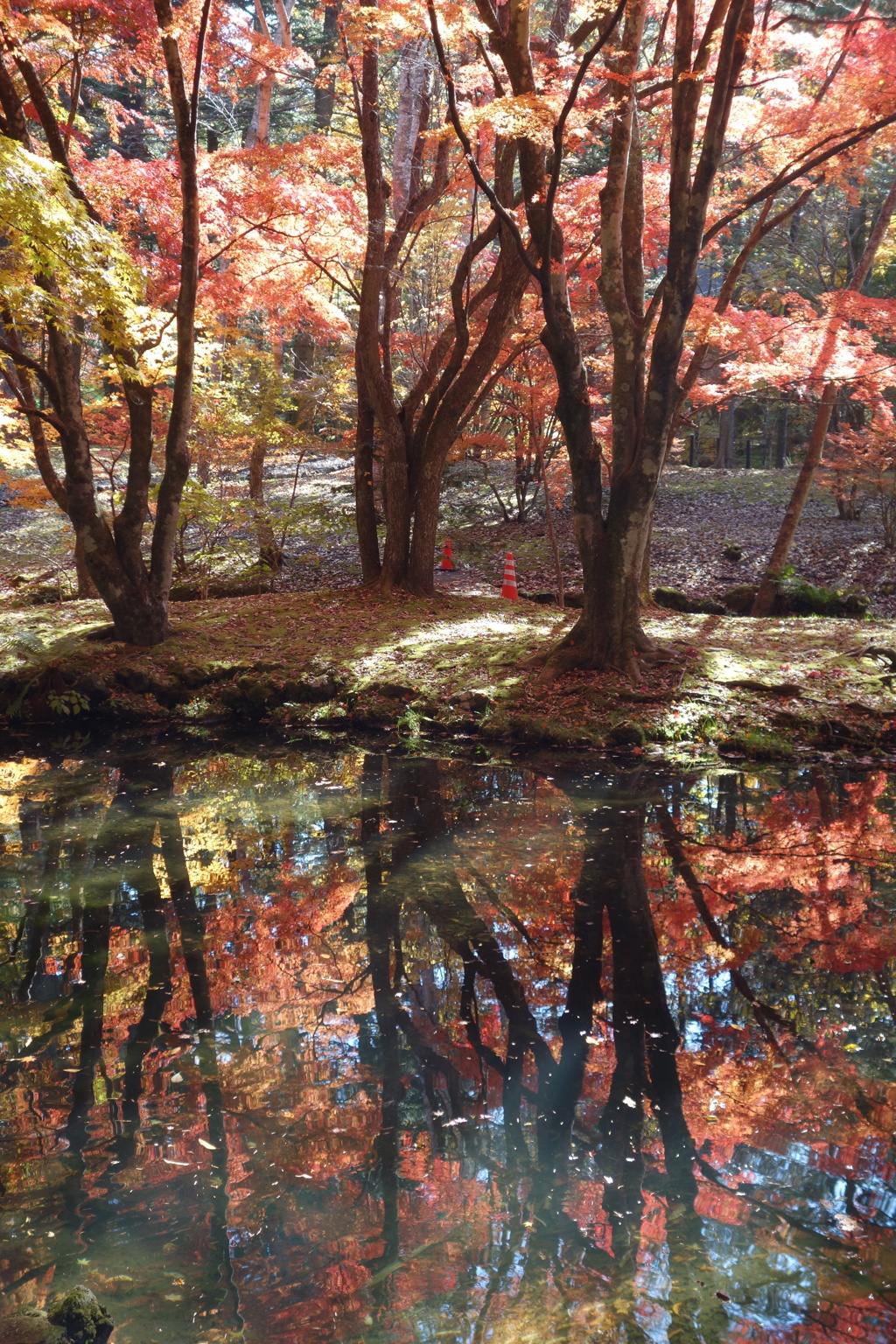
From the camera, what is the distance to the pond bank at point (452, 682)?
7719mm

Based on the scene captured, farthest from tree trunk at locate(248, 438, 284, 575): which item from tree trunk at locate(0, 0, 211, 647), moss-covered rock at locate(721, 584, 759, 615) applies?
moss-covered rock at locate(721, 584, 759, 615)

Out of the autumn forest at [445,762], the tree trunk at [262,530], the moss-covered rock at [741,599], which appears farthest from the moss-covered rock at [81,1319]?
the tree trunk at [262,530]

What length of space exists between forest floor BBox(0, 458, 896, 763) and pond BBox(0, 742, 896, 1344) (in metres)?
1.74

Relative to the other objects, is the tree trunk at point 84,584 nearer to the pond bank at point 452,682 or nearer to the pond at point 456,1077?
the pond bank at point 452,682

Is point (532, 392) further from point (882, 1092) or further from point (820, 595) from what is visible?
point (882, 1092)

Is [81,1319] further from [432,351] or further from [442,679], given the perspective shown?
[432,351]

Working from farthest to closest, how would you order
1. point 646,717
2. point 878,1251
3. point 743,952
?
point 646,717 < point 743,952 < point 878,1251

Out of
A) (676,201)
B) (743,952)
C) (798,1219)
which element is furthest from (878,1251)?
(676,201)

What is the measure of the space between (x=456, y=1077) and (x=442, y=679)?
5.79m

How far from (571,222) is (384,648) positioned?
17.4ft

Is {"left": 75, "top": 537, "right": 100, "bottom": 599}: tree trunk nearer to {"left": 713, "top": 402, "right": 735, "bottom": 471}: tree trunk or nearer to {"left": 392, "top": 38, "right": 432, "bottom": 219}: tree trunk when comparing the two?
{"left": 392, "top": 38, "right": 432, "bottom": 219}: tree trunk

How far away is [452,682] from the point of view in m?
8.80

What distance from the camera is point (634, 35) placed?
732cm

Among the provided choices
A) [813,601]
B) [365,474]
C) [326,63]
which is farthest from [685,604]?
[326,63]
